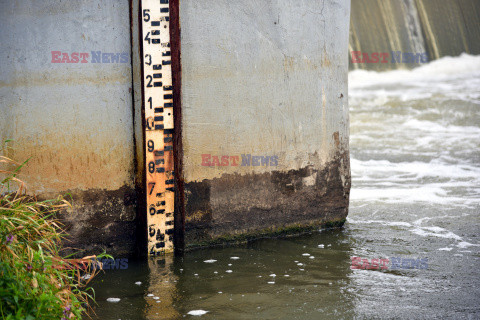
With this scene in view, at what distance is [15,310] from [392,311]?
2.21 meters

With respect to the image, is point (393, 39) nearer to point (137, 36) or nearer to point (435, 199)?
point (435, 199)

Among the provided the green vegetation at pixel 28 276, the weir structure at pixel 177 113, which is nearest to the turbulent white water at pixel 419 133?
the weir structure at pixel 177 113

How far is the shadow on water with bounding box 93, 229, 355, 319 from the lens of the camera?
3617mm

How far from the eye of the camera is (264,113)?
15.8 feet

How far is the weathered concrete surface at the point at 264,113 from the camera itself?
4512 mm

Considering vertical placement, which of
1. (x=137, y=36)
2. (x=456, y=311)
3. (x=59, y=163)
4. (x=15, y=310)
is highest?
(x=137, y=36)

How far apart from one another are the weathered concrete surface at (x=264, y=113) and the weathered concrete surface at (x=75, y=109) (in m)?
0.49

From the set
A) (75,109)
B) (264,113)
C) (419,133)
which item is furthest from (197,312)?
(419,133)

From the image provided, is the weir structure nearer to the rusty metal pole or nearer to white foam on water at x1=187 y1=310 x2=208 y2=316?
the rusty metal pole

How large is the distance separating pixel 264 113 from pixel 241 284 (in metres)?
1.49

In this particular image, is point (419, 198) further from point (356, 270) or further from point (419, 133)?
point (419, 133)

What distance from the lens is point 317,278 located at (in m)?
4.14

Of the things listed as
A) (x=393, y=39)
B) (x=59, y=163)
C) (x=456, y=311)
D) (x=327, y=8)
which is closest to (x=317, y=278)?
(x=456, y=311)

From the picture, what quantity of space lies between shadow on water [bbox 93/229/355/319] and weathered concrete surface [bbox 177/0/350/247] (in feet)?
0.94
